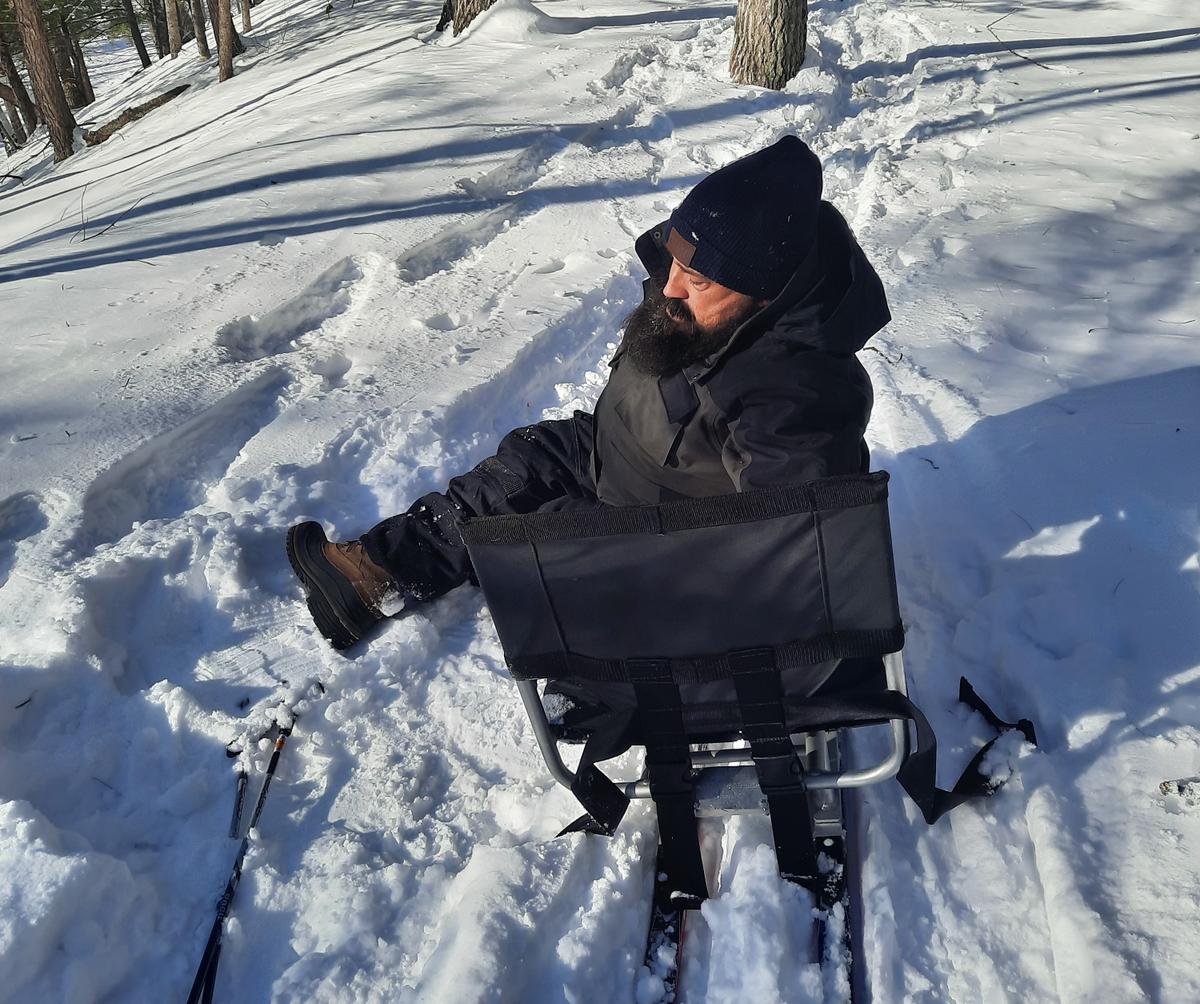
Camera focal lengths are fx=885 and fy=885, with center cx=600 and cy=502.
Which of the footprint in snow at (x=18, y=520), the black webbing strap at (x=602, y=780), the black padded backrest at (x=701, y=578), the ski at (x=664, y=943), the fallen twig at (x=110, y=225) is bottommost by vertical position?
the ski at (x=664, y=943)

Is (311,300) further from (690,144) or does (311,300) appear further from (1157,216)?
(1157,216)

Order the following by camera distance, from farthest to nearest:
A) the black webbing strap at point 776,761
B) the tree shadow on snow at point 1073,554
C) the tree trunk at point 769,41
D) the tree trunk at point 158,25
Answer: the tree trunk at point 158,25 → the tree trunk at point 769,41 → the tree shadow on snow at point 1073,554 → the black webbing strap at point 776,761

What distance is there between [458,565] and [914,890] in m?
1.50

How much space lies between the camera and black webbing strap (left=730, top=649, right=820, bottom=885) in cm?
173

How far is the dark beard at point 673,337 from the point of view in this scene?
1.98m

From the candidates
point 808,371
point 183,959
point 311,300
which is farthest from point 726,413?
point 311,300

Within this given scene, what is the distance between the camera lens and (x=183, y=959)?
1839mm

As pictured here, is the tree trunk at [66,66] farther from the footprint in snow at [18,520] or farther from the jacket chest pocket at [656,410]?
the jacket chest pocket at [656,410]

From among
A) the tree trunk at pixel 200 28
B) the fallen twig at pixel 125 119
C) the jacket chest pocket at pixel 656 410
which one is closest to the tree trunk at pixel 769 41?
the jacket chest pocket at pixel 656 410

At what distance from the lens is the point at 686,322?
202cm

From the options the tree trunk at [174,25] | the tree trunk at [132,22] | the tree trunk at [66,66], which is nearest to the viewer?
the tree trunk at [66,66]

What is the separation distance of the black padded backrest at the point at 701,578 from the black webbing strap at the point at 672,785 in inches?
4.0

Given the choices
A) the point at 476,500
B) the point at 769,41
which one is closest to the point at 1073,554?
the point at 476,500

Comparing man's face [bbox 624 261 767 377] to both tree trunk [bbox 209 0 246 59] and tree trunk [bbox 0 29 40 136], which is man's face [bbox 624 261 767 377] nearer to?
tree trunk [bbox 209 0 246 59]
